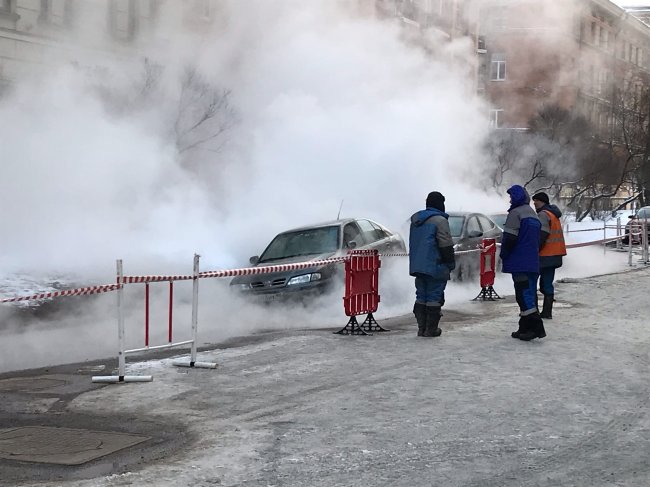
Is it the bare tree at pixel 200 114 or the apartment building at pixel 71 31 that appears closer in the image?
the apartment building at pixel 71 31

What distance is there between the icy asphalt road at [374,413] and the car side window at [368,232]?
12.0 feet

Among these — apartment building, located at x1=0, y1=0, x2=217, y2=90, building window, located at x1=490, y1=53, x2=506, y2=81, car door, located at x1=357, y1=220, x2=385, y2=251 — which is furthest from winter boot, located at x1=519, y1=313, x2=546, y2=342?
building window, located at x1=490, y1=53, x2=506, y2=81

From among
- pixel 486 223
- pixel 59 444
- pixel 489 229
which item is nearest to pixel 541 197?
pixel 489 229

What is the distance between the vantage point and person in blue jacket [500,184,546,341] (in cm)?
935

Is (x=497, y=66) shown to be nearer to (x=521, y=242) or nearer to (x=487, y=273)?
(x=487, y=273)

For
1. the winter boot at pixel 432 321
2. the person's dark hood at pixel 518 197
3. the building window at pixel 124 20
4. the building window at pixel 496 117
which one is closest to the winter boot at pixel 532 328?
the winter boot at pixel 432 321

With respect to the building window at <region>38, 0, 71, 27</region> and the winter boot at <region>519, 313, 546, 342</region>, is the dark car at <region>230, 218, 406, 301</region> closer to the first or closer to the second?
the winter boot at <region>519, 313, 546, 342</region>

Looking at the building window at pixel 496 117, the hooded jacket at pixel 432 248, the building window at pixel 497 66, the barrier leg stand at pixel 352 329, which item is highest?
the building window at pixel 497 66

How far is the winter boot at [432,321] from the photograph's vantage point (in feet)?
31.4

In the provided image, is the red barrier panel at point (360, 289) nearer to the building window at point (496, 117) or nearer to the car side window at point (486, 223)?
the car side window at point (486, 223)

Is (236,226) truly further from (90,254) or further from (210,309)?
(210,309)

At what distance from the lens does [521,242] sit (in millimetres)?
9406

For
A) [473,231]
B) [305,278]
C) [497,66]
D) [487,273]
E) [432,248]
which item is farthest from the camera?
[497,66]

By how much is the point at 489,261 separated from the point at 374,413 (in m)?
8.18
